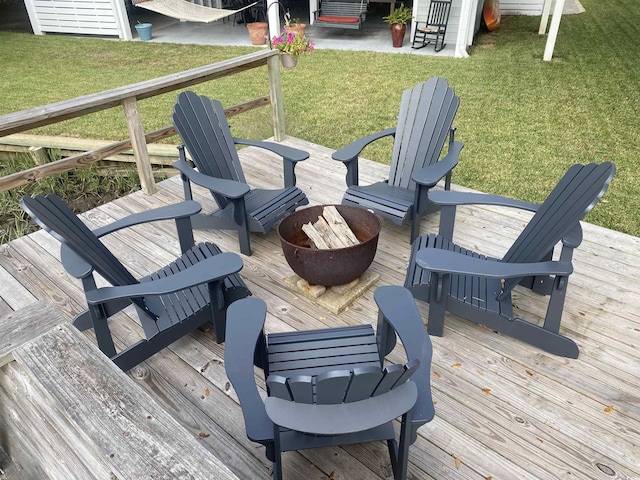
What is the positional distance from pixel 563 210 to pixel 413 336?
97cm

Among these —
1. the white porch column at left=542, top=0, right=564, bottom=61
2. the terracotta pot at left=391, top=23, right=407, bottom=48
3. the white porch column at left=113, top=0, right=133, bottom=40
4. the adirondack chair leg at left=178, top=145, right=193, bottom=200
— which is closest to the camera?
the adirondack chair leg at left=178, top=145, right=193, bottom=200

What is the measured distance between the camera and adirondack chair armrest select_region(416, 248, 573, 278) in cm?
186

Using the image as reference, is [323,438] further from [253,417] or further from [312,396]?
[312,396]

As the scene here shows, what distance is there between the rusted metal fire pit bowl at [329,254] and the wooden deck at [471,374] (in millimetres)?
193

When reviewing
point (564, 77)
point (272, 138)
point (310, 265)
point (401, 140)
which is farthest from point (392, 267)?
point (564, 77)

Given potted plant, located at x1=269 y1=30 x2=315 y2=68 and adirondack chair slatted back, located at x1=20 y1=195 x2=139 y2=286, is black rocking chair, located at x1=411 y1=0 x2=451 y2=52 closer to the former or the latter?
potted plant, located at x1=269 y1=30 x2=315 y2=68

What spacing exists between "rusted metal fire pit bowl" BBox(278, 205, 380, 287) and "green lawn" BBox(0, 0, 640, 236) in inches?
73.7

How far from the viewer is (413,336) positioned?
5.15ft

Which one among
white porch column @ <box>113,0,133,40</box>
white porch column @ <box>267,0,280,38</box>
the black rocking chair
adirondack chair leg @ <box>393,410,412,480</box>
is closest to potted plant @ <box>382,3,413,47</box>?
the black rocking chair

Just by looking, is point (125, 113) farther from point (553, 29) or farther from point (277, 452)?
point (553, 29)

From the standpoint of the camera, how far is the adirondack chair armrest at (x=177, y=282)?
179 cm

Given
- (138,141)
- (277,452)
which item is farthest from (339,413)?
(138,141)

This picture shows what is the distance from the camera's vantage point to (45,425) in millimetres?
1044

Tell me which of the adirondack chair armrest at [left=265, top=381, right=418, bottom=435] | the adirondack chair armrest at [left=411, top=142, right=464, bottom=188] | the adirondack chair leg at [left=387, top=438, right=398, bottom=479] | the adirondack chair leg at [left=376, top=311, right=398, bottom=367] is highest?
the adirondack chair armrest at [left=265, top=381, right=418, bottom=435]
